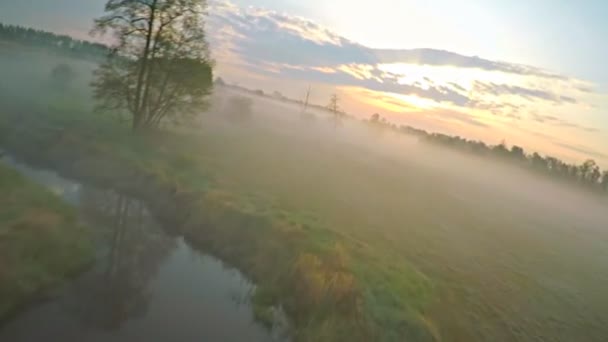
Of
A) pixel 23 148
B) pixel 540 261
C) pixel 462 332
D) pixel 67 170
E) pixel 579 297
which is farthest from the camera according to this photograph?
pixel 540 261

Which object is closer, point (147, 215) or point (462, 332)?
point (462, 332)

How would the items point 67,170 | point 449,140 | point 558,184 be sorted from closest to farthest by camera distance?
1. point 67,170
2. point 558,184
3. point 449,140

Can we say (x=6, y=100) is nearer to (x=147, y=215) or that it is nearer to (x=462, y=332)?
(x=147, y=215)

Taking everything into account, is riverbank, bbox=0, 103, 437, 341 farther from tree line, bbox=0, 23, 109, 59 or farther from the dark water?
tree line, bbox=0, 23, 109, 59

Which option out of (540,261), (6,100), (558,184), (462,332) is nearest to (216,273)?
(462,332)

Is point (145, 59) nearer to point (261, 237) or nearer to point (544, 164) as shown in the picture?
point (261, 237)

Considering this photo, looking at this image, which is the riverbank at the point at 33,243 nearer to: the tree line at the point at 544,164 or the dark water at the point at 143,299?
the dark water at the point at 143,299

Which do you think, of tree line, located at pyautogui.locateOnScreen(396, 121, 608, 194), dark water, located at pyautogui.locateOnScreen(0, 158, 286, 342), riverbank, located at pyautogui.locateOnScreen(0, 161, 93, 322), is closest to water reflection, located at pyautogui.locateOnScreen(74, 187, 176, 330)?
dark water, located at pyautogui.locateOnScreen(0, 158, 286, 342)
